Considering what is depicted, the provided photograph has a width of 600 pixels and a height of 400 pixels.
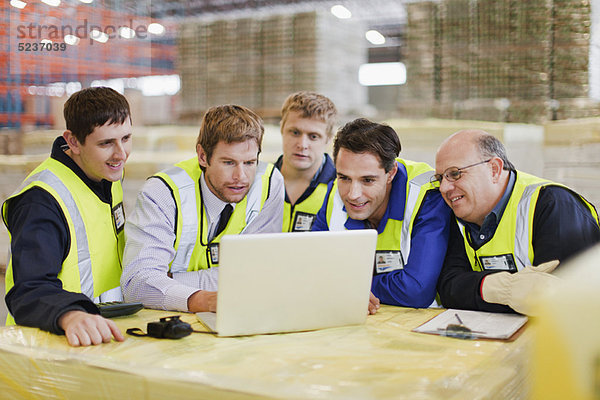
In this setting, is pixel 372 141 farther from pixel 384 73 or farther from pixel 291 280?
pixel 384 73

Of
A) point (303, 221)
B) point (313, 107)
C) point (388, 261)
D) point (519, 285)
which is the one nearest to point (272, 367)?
point (519, 285)

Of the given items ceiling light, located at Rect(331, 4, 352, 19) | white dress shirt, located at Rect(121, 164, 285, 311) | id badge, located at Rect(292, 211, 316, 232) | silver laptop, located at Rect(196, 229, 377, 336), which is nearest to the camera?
silver laptop, located at Rect(196, 229, 377, 336)

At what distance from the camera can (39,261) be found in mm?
2275

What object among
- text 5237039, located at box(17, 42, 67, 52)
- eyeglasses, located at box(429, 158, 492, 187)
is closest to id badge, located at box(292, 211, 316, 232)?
eyeglasses, located at box(429, 158, 492, 187)

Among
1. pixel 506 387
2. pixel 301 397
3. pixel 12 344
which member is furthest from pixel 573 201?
pixel 12 344

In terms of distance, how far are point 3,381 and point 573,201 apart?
2.23 metres

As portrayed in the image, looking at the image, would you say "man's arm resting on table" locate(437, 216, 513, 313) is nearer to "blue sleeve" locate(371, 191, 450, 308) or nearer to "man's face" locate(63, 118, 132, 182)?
"blue sleeve" locate(371, 191, 450, 308)

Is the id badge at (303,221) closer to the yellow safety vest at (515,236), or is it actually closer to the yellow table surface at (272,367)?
the yellow safety vest at (515,236)

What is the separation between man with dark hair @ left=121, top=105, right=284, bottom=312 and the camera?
2639mm

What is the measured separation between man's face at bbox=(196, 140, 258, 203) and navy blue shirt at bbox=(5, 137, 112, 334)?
702 millimetres

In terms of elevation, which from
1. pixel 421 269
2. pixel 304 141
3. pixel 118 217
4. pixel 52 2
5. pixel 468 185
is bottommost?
pixel 421 269

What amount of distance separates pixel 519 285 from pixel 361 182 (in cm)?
85

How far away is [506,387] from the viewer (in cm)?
166

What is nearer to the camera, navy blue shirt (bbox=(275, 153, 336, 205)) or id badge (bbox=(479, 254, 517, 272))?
id badge (bbox=(479, 254, 517, 272))
